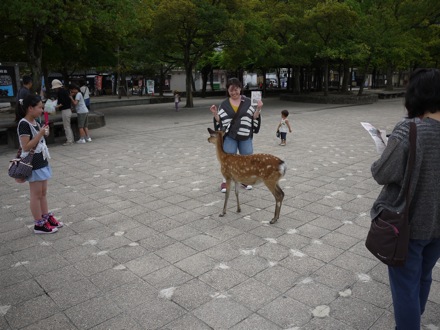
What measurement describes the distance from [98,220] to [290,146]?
6.57 m

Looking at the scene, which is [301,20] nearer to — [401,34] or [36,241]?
[401,34]

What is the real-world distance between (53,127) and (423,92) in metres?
11.6

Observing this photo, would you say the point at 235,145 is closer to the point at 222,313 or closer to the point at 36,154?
the point at 36,154

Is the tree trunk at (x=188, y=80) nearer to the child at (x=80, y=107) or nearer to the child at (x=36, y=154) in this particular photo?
the child at (x=80, y=107)

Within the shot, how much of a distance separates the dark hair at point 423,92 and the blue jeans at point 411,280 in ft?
2.64

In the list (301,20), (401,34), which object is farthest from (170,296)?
(401,34)

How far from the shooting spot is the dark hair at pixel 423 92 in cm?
212

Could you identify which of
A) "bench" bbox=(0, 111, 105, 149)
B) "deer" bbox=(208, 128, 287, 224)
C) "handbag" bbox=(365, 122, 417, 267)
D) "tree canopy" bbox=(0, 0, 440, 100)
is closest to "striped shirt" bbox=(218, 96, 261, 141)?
"deer" bbox=(208, 128, 287, 224)

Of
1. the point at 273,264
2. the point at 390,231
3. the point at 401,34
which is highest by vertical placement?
the point at 401,34

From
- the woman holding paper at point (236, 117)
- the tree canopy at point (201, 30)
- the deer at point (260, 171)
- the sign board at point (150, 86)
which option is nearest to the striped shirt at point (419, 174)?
the deer at point (260, 171)

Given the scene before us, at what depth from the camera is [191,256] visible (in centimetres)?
402

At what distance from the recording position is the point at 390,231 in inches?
86.0

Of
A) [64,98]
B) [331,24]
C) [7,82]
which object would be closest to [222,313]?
[64,98]

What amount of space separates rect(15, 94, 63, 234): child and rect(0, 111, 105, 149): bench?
6.68 meters
